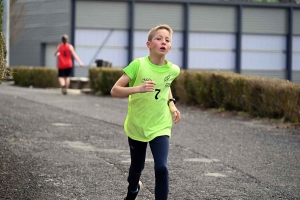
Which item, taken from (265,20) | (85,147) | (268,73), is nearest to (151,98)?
(85,147)

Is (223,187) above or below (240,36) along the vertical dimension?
below

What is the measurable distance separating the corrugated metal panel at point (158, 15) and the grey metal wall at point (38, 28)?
13.5ft

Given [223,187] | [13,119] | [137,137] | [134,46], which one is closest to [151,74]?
[137,137]

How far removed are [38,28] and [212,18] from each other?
429 inches

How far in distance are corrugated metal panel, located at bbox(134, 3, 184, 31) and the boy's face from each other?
35.6m

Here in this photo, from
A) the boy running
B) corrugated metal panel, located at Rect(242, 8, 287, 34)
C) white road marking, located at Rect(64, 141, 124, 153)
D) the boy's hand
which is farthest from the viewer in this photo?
corrugated metal panel, located at Rect(242, 8, 287, 34)

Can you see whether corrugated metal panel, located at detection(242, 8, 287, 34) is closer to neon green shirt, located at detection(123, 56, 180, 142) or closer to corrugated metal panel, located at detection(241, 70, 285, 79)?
corrugated metal panel, located at detection(241, 70, 285, 79)

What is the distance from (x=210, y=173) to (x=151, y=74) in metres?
2.73

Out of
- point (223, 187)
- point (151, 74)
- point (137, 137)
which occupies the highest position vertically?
point (151, 74)

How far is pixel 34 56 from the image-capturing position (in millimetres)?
47094

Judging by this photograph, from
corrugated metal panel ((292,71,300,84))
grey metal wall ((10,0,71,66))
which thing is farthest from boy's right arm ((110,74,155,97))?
corrugated metal panel ((292,71,300,84))

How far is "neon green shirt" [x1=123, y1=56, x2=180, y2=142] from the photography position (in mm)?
6492

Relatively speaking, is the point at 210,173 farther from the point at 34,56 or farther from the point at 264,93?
the point at 34,56

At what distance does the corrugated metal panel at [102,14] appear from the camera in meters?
40.9
